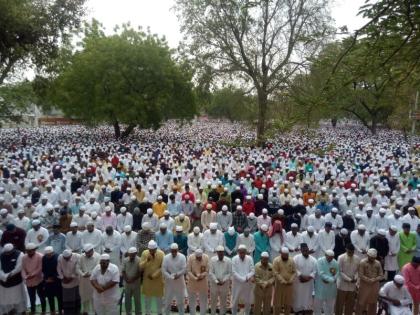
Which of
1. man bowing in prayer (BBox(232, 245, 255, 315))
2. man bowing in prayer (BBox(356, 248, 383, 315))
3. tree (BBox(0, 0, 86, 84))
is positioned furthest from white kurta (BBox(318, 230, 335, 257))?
tree (BBox(0, 0, 86, 84))

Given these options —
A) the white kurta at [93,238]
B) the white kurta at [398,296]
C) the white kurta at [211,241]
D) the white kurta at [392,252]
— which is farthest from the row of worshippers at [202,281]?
the white kurta at [392,252]

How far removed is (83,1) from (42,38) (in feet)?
11.4

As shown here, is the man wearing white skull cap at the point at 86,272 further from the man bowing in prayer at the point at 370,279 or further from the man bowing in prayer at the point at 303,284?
the man bowing in prayer at the point at 370,279

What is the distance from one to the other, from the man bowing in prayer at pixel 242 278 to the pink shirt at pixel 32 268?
2585 mm

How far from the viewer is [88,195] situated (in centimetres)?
974

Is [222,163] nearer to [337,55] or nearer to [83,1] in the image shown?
[83,1]

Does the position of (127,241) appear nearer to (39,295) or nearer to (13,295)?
(39,295)

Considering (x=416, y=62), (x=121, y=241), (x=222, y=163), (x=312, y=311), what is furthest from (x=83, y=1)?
(x=416, y=62)

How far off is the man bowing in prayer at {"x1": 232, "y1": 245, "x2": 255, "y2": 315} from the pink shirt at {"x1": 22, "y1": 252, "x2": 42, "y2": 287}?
2585mm

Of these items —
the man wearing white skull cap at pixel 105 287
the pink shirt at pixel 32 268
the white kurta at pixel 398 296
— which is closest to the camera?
the white kurta at pixel 398 296

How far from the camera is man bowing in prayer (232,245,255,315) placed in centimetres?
564

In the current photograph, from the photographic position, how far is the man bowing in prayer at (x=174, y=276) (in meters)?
Result: 5.62

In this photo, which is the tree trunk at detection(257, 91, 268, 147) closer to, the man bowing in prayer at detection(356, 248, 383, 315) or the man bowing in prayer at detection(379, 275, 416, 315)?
the man bowing in prayer at detection(356, 248, 383, 315)

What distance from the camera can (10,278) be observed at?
5410 millimetres
